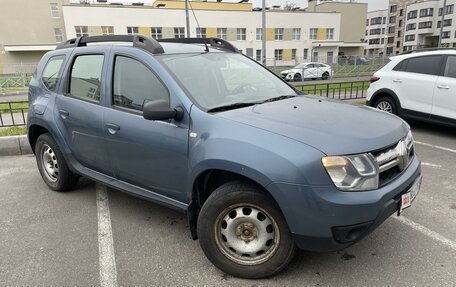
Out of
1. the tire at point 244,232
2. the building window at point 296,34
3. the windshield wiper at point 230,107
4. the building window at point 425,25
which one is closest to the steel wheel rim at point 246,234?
the tire at point 244,232

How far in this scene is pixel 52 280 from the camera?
296cm

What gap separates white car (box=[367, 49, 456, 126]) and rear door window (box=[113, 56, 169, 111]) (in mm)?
5647

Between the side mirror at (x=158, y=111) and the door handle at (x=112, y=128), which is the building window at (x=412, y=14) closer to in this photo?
the door handle at (x=112, y=128)

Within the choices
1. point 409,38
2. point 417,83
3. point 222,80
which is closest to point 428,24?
point 409,38

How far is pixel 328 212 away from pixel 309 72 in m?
28.4

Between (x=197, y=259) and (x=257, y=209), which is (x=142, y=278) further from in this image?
(x=257, y=209)

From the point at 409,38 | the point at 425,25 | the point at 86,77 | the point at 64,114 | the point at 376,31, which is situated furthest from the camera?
the point at 376,31

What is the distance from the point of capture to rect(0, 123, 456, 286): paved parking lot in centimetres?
293

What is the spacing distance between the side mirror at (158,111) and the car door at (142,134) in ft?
0.39

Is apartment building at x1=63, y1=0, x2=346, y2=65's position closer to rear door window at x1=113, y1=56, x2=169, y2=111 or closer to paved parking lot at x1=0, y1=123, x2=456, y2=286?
paved parking lot at x1=0, y1=123, x2=456, y2=286

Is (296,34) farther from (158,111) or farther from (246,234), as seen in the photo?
(246,234)

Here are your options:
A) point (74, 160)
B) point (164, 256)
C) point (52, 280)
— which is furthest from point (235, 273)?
point (74, 160)

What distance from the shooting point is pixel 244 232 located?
2.90 metres

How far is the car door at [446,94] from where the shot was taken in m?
6.65
